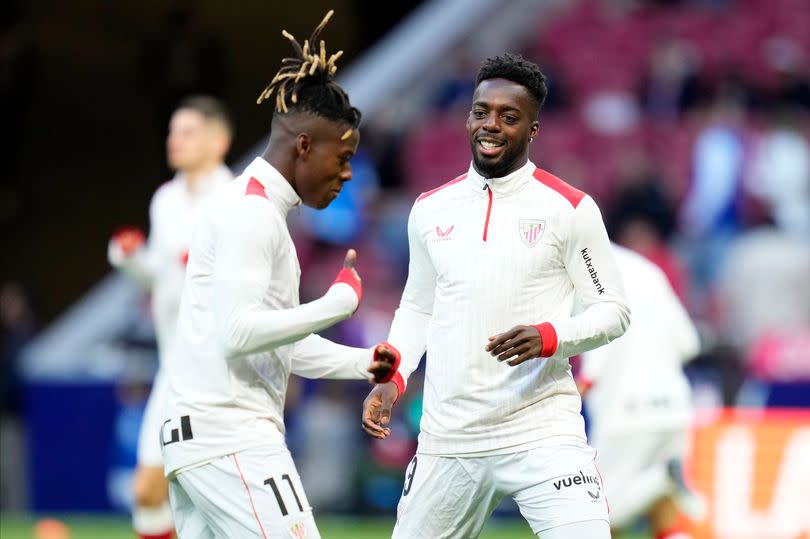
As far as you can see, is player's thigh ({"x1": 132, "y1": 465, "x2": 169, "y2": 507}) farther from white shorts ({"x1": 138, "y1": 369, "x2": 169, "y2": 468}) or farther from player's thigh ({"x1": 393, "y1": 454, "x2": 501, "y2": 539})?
player's thigh ({"x1": 393, "y1": 454, "x2": 501, "y2": 539})

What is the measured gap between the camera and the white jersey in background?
7.67 m

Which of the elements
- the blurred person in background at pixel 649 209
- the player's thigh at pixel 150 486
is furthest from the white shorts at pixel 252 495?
the blurred person in background at pixel 649 209

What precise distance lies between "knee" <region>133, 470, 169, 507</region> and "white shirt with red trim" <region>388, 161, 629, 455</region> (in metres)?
2.79

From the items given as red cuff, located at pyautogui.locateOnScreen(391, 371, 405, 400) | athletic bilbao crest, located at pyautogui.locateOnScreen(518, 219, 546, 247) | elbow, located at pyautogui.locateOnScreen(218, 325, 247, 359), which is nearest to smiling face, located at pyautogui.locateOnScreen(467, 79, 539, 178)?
athletic bilbao crest, located at pyautogui.locateOnScreen(518, 219, 546, 247)

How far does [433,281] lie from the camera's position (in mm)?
5488

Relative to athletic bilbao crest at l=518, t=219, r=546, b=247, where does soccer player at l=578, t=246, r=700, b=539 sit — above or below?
below

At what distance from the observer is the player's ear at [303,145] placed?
16.4 feet

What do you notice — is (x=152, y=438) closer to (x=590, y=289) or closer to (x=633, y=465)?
(x=633, y=465)

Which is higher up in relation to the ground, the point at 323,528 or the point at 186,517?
the point at 186,517

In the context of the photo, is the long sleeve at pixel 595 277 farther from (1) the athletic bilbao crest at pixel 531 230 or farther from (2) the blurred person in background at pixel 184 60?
(2) the blurred person in background at pixel 184 60

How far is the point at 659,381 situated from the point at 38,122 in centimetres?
1242

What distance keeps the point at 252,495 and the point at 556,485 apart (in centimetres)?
107

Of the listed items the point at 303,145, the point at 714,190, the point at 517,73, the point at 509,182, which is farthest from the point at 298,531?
the point at 714,190

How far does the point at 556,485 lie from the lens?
5.04 metres
